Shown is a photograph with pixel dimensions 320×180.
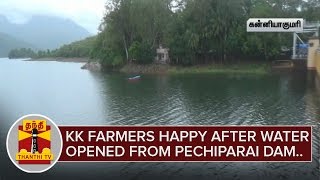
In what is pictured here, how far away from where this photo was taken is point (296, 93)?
28.6 m

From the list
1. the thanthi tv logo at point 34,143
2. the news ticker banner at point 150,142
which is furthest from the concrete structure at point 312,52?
the thanthi tv logo at point 34,143

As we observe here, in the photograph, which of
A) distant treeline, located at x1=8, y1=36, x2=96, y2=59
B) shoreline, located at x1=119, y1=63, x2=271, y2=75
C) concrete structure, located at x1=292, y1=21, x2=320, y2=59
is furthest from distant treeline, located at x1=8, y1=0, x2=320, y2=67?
distant treeline, located at x1=8, y1=36, x2=96, y2=59

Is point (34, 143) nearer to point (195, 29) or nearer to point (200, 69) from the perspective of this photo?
point (200, 69)

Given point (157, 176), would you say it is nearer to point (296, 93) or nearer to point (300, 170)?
point (300, 170)

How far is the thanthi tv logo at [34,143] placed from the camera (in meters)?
6.38

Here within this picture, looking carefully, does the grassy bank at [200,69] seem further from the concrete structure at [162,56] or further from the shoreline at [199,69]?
the concrete structure at [162,56]

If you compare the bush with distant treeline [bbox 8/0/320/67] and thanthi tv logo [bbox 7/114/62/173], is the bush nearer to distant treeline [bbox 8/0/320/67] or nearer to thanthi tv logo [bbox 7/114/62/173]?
distant treeline [bbox 8/0/320/67]

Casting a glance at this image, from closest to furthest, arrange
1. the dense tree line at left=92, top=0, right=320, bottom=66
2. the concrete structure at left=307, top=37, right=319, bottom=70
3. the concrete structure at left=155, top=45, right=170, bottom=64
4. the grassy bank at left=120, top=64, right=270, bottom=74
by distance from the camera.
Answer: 1. the concrete structure at left=307, top=37, right=319, bottom=70
2. the grassy bank at left=120, top=64, right=270, bottom=74
3. the dense tree line at left=92, top=0, right=320, bottom=66
4. the concrete structure at left=155, top=45, right=170, bottom=64

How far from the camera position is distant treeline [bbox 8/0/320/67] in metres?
48.8

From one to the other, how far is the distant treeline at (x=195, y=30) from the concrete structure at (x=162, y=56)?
746 millimetres

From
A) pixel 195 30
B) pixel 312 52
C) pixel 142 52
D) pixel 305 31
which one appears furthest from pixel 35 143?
pixel 142 52

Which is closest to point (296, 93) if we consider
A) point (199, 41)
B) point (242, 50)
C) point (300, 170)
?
point (300, 170)

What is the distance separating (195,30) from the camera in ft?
172

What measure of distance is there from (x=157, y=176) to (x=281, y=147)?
16.8 ft
